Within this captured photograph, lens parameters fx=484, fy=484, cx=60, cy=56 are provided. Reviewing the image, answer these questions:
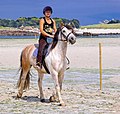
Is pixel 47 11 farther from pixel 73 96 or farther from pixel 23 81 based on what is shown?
pixel 73 96

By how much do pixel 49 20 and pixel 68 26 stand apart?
1.01 meters

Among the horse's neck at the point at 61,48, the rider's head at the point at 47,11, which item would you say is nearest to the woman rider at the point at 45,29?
the rider's head at the point at 47,11

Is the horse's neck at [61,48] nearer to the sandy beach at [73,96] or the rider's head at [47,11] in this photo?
the rider's head at [47,11]

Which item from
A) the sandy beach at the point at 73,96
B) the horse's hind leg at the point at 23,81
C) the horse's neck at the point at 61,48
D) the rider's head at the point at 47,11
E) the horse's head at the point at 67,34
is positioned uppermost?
the rider's head at the point at 47,11

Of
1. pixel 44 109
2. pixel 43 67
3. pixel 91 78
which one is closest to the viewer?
pixel 44 109

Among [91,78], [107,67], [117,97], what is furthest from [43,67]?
[107,67]

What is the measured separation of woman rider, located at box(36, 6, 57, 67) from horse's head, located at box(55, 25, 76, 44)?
556 millimetres

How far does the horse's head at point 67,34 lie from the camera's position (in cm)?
1280

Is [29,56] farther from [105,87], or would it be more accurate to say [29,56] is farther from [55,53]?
[105,87]

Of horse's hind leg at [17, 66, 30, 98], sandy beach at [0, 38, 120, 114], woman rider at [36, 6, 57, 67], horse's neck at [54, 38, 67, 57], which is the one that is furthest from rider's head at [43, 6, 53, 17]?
sandy beach at [0, 38, 120, 114]

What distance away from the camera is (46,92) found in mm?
16453

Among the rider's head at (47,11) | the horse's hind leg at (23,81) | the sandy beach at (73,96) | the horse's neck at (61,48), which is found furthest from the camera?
the horse's hind leg at (23,81)

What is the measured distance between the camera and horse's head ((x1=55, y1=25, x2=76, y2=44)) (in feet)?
42.0

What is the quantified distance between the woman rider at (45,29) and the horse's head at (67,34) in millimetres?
556
